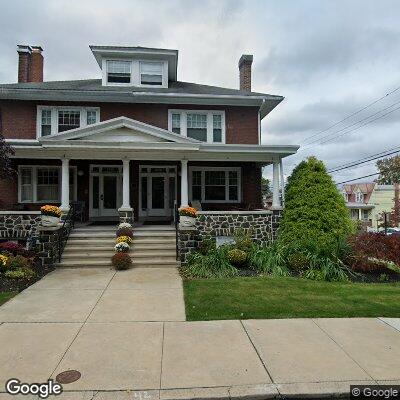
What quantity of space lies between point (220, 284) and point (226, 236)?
185 inches

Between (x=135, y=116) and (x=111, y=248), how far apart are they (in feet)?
24.2

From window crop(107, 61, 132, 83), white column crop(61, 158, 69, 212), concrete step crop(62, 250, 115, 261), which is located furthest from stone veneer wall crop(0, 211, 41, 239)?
window crop(107, 61, 132, 83)

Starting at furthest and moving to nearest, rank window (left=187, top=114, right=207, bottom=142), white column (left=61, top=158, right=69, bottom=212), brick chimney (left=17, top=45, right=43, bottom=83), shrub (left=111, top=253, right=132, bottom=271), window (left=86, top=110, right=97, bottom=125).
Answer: brick chimney (left=17, top=45, right=43, bottom=83), window (left=187, top=114, right=207, bottom=142), window (left=86, top=110, right=97, bottom=125), white column (left=61, top=158, right=69, bottom=212), shrub (left=111, top=253, right=132, bottom=271)

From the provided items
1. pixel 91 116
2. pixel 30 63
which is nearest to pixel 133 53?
pixel 91 116

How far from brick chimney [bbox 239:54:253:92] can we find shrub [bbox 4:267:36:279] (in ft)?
47.8

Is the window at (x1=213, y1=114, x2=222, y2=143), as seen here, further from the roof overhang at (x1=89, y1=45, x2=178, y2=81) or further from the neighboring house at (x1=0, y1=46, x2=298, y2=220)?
the roof overhang at (x1=89, y1=45, x2=178, y2=81)

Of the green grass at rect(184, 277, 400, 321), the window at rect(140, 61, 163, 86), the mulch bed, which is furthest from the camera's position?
the window at rect(140, 61, 163, 86)

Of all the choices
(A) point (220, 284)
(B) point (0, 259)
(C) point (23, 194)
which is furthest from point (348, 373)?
(C) point (23, 194)

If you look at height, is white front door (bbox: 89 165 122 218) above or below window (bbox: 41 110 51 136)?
below

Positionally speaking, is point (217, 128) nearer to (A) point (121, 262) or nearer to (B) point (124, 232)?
(B) point (124, 232)

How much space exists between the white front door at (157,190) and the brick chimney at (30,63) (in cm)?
820

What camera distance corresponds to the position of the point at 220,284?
336 inches

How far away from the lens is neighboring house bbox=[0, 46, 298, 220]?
51.3 ft

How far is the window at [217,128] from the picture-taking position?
1666cm
